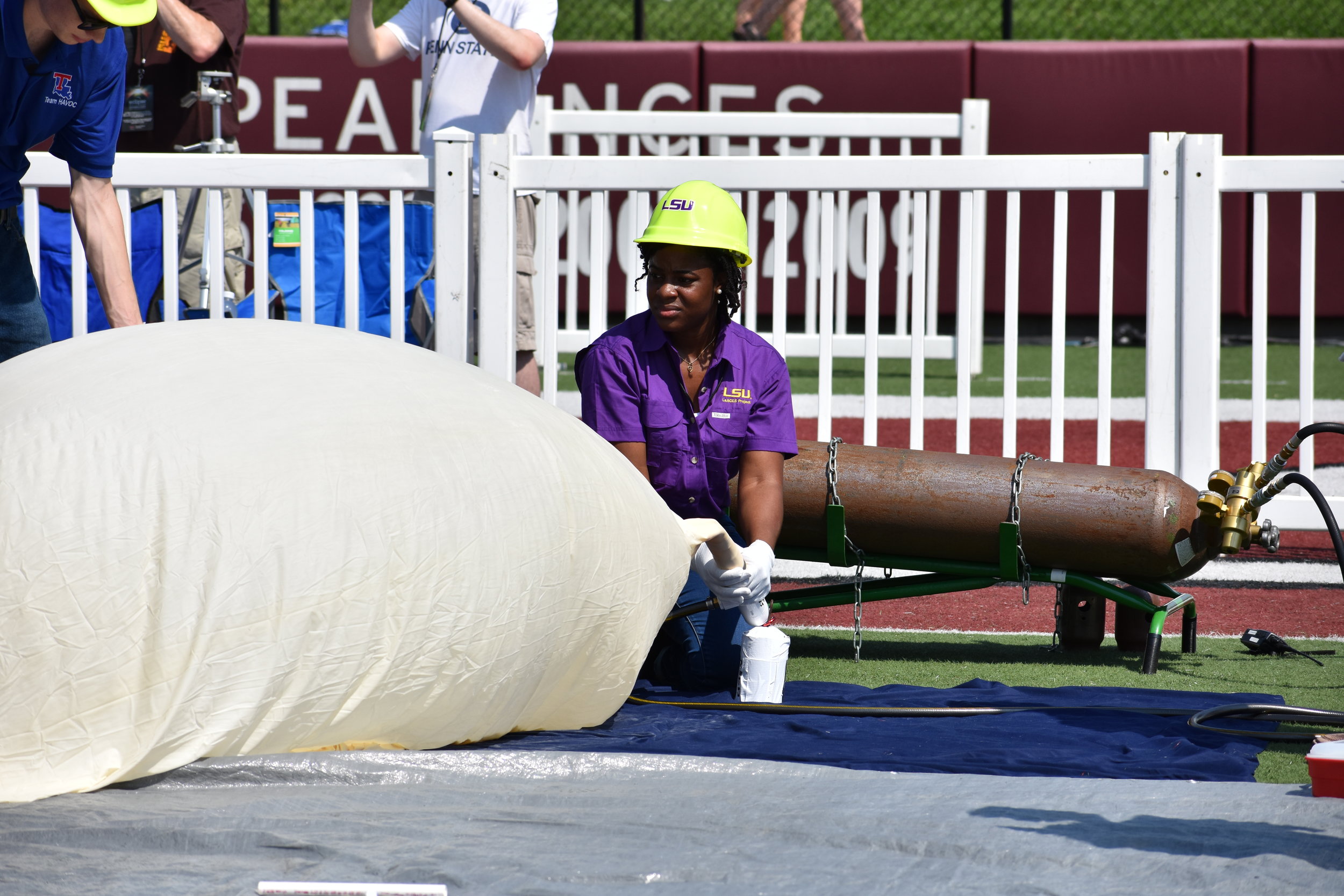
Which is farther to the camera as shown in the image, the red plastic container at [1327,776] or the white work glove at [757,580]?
the white work glove at [757,580]

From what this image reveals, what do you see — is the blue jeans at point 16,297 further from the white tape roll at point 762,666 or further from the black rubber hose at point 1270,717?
the black rubber hose at point 1270,717

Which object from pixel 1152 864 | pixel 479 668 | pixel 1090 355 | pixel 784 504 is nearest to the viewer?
pixel 1152 864

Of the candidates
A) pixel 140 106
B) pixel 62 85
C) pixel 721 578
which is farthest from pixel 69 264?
pixel 721 578

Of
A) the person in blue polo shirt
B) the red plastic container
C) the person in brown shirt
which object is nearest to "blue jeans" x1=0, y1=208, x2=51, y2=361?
the person in blue polo shirt

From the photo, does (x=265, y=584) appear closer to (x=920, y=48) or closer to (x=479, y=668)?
(x=479, y=668)

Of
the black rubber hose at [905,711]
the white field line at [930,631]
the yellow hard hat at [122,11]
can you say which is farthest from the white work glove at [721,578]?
the yellow hard hat at [122,11]

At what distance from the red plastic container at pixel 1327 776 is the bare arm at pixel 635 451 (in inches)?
69.2

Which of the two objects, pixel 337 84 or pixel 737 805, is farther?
pixel 337 84

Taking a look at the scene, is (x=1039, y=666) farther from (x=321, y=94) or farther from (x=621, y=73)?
(x=321, y=94)

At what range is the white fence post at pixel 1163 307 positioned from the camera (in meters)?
4.98

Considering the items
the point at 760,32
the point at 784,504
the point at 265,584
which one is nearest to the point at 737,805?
the point at 265,584

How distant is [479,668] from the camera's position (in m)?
2.84

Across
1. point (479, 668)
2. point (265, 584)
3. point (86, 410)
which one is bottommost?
point (479, 668)

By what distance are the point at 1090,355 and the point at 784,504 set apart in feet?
24.4
